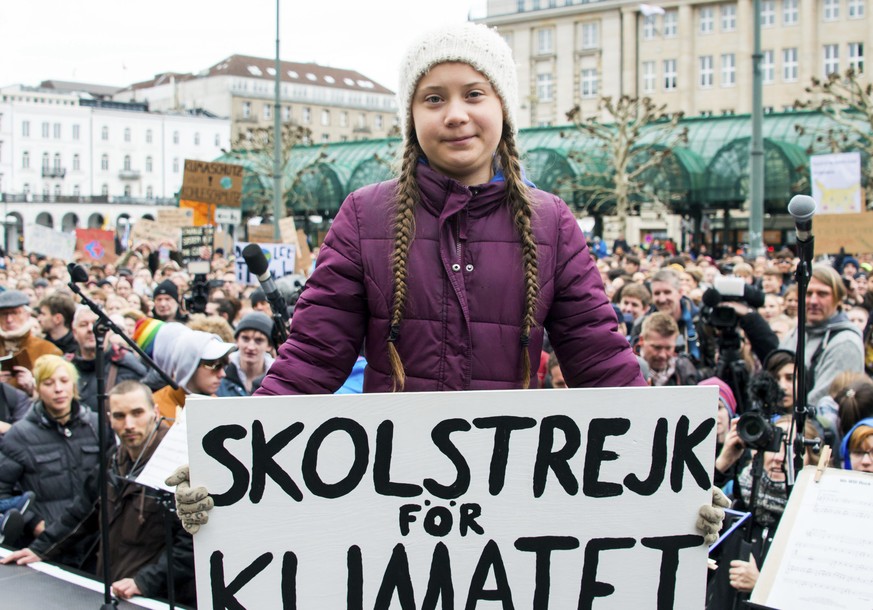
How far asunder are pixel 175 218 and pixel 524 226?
16625 mm

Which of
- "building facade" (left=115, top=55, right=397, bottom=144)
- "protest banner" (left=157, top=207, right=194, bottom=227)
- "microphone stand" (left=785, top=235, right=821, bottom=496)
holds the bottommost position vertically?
"microphone stand" (left=785, top=235, right=821, bottom=496)

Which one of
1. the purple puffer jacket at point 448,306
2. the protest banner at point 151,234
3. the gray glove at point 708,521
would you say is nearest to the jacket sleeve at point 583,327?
the purple puffer jacket at point 448,306

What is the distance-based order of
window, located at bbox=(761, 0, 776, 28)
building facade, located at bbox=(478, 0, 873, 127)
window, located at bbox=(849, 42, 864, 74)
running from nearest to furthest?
window, located at bbox=(849, 42, 864, 74) < building facade, located at bbox=(478, 0, 873, 127) < window, located at bbox=(761, 0, 776, 28)

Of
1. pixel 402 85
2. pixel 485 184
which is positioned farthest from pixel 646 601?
pixel 402 85

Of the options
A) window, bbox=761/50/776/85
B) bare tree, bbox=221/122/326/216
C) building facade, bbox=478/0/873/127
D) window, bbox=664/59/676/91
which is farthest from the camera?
window, bbox=664/59/676/91

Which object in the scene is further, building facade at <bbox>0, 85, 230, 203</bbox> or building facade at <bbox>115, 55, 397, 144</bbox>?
building facade at <bbox>115, 55, 397, 144</bbox>

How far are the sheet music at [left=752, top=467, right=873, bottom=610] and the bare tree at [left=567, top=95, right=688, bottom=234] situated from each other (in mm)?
31227

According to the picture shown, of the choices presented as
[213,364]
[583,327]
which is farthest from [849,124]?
[583,327]

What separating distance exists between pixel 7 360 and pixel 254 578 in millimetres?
5989

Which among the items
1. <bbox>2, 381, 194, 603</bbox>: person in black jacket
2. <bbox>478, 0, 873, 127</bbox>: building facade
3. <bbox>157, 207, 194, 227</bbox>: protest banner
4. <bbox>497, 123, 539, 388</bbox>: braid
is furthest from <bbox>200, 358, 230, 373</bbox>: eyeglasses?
<bbox>478, 0, 873, 127</bbox>: building facade

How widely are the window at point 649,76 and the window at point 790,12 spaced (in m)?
8.53

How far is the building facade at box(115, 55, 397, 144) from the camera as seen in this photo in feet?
348

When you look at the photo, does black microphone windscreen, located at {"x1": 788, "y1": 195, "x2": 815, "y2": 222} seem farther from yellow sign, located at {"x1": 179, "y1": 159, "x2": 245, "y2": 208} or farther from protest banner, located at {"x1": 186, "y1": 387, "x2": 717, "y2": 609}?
yellow sign, located at {"x1": 179, "y1": 159, "x2": 245, "y2": 208}

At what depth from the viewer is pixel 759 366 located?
6.66 meters
